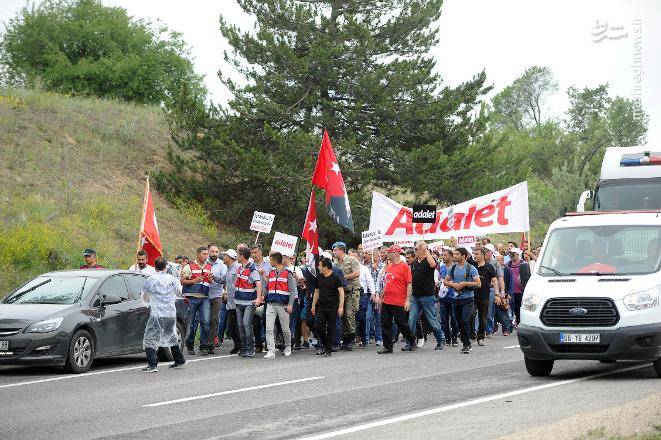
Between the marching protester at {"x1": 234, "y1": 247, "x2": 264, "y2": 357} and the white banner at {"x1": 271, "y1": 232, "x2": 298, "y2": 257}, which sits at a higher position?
the white banner at {"x1": 271, "y1": 232, "x2": 298, "y2": 257}

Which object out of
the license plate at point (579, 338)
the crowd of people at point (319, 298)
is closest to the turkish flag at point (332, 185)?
the crowd of people at point (319, 298)

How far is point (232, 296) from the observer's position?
66.8 ft

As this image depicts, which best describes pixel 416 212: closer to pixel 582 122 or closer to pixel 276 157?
pixel 276 157

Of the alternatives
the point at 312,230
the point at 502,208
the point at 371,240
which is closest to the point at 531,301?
the point at 312,230

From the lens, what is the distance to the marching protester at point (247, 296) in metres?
19.4

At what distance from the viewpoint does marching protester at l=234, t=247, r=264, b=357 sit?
19391mm

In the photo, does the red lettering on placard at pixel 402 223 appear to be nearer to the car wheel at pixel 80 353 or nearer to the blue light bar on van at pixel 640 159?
the blue light bar on van at pixel 640 159

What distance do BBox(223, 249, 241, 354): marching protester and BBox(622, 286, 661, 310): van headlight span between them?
27.5 feet

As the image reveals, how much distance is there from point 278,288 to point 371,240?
542 centimetres

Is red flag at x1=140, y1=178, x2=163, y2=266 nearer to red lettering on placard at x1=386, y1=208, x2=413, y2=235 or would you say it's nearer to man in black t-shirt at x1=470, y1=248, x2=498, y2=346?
red lettering on placard at x1=386, y1=208, x2=413, y2=235

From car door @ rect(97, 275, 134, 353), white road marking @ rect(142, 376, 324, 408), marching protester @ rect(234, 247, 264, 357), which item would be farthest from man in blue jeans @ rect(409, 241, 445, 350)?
car door @ rect(97, 275, 134, 353)

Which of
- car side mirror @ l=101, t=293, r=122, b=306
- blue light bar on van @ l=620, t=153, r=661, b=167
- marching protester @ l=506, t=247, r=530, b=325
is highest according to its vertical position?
blue light bar on van @ l=620, t=153, r=661, b=167

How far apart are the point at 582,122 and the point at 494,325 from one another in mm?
86218

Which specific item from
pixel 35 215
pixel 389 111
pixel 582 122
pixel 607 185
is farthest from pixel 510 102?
pixel 607 185
